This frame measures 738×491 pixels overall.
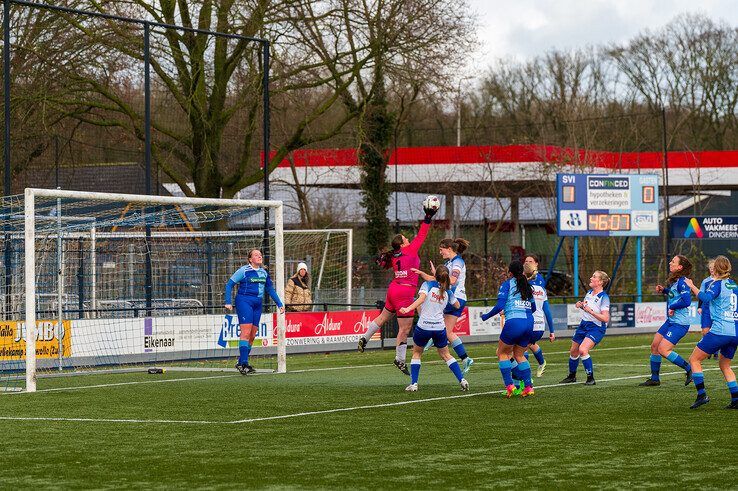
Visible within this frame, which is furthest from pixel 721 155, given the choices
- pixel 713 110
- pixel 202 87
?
pixel 202 87

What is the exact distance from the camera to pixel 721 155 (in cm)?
5494

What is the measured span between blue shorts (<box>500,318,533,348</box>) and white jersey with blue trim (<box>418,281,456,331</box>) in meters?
0.99

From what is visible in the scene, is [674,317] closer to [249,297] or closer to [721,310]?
[721,310]

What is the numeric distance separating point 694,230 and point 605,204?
6545 mm

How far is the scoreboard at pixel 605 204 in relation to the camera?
1342 inches

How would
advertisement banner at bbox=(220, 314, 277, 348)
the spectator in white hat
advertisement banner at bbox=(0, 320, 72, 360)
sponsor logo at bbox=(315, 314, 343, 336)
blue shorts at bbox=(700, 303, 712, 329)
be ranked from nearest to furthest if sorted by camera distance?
1. blue shorts at bbox=(700, 303, 712, 329)
2. advertisement banner at bbox=(0, 320, 72, 360)
3. advertisement banner at bbox=(220, 314, 277, 348)
4. sponsor logo at bbox=(315, 314, 343, 336)
5. the spectator in white hat

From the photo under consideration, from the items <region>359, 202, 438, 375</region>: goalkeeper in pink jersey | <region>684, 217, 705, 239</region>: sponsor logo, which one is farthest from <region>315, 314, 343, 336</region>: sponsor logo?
<region>684, 217, 705, 239</region>: sponsor logo

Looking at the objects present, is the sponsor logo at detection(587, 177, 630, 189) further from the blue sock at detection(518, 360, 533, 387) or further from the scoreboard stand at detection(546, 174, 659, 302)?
the blue sock at detection(518, 360, 533, 387)

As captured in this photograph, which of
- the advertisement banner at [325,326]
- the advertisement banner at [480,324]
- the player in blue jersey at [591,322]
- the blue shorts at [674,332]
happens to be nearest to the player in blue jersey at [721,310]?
the blue shorts at [674,332]

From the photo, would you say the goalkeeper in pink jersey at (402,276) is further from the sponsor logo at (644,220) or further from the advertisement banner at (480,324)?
the sponsor logo at (644,220)

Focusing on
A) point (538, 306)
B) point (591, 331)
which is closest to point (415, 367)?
point (538, 306)

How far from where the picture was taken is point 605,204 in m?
34.6

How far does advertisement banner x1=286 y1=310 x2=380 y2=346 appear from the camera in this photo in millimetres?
25938

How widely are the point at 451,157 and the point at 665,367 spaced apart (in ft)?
104
